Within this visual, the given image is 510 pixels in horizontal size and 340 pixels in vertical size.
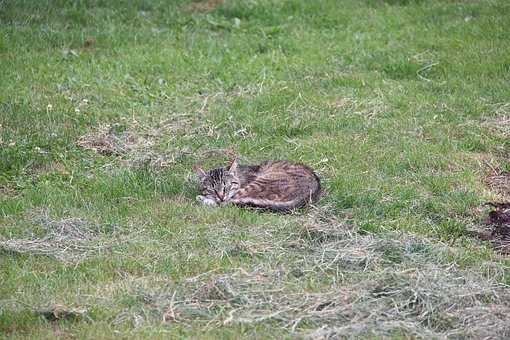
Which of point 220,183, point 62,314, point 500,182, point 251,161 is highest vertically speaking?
point 62,314

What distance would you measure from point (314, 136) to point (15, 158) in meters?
3.25

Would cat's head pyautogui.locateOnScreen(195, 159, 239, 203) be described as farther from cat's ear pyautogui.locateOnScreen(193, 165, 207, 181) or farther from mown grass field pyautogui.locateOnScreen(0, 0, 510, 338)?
Answer: mown grass field pyautogui.locateOnScreen(0, 0, 510, 338)

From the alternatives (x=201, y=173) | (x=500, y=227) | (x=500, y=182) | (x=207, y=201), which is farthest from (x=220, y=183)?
(x=500, y=182)

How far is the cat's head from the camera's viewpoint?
27.8 feet

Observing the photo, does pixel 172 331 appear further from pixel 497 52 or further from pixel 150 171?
pixel 497 52

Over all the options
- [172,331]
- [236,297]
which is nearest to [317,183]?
[236,297]

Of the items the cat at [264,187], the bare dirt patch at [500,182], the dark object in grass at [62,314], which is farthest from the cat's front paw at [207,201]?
the bare dirt patch at [500,182]

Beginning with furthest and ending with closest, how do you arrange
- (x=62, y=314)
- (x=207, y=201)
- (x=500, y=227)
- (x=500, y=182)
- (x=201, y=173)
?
1. (x=500, y=182)
2. (x=201, y=173)
3. (x=207, y=201)
4. (x=500, y=227)
5. (x=62, y=314)

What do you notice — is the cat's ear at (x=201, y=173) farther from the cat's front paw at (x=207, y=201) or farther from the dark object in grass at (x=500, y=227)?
the dark object in grass at (x=500, y=227)

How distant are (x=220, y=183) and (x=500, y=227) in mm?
2524

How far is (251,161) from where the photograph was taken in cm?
962

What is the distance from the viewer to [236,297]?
6445mm

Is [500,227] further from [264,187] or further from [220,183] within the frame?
[220,183]

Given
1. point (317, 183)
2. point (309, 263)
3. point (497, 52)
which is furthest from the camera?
point (497, 52)
